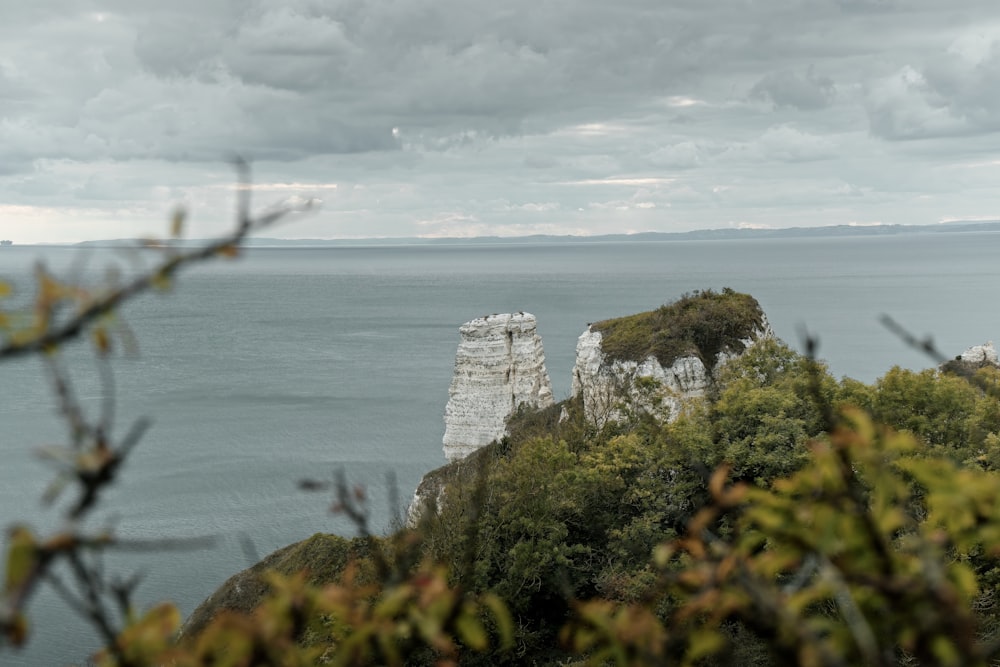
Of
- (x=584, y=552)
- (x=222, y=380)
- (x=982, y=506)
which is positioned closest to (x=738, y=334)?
(x=584, y=552)

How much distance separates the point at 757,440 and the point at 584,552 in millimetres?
6658

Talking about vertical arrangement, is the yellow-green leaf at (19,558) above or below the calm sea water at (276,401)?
above

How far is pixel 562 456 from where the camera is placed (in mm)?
31812

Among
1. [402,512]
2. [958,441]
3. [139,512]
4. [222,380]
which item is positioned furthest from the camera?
[222,380]

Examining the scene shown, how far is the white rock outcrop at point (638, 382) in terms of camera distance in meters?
36.8

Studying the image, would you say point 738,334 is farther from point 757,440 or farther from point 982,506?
point 982,506

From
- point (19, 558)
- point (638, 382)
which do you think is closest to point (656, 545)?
point (638, 382)

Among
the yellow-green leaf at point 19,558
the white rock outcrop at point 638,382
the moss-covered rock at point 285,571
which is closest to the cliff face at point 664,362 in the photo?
the white rock outcrop at point 638,382

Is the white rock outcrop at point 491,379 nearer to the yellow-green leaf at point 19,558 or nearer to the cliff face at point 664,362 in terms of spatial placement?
the cliff face at point 664,362

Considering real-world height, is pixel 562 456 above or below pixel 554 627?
above

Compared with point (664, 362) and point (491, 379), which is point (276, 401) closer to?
point (491, 379)

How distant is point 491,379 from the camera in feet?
174

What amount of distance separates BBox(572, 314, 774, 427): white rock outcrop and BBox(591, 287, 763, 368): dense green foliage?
291 mm

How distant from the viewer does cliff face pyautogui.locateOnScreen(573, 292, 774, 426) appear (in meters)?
39.2
